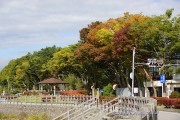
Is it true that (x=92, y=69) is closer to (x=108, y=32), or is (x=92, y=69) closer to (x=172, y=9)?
(x=108, y=32)

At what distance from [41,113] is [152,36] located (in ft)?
55.1

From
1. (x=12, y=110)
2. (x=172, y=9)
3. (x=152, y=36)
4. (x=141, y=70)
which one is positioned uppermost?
(x=172, y=9)

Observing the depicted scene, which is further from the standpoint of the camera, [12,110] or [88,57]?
[88,57]

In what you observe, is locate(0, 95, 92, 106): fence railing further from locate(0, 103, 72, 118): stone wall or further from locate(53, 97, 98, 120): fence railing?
locate(53, 97, 98, 120): fence railing

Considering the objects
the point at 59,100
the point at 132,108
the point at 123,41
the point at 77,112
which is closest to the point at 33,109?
the point at 59,100

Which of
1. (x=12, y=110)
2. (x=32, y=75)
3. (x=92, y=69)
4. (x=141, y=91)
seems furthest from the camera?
(x=32, y=75)

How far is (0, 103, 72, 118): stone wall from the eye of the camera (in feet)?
132

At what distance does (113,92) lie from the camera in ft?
205

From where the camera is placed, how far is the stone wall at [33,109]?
1586 inches

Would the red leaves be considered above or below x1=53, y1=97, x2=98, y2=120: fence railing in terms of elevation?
above

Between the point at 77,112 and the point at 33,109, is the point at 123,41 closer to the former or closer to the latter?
the point at 33,109

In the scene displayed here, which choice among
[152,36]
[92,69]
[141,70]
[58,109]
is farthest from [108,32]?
[58,109]

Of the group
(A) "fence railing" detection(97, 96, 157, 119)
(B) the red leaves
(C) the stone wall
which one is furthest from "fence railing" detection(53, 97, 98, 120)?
(B) the red leaves

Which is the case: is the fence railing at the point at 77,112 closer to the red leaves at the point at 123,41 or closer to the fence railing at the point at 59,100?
the fence railing at the point at 59,100
